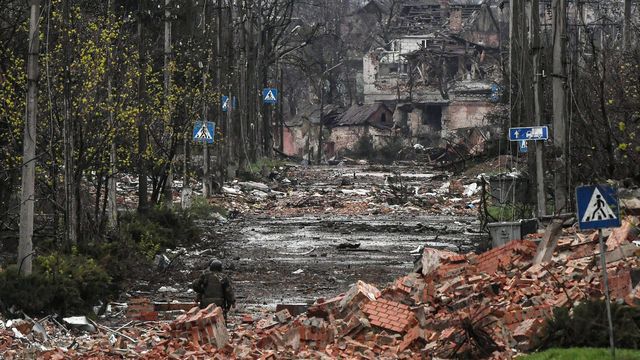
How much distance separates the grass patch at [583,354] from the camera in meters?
13.8

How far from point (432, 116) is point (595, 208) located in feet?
301

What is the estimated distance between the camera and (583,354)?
46.4 ft

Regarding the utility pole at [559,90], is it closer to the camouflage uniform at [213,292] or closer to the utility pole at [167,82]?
the camouflage uniform at [213,292]

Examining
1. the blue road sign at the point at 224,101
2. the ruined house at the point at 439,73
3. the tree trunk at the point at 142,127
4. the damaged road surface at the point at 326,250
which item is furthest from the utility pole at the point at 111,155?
the ruined house at the point at 439,73

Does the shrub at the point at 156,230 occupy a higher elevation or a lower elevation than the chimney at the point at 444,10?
lower

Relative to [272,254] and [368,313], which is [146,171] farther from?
[368,313]

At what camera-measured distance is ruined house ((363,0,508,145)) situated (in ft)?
332

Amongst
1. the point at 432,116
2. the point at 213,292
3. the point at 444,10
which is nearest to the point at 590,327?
the point at 213,292

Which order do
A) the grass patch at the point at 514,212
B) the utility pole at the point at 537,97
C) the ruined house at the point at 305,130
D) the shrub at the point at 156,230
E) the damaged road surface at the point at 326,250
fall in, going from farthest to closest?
the ruined house at the point at 305,130 < the grass patch at the point at 514,212 < the shrub at the point at 156,230 < the utility pole at the point at 537,97 < the damaged road surface at the point at 326,250

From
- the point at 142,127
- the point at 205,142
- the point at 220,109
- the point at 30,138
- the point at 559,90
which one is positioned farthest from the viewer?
the point at 220,109

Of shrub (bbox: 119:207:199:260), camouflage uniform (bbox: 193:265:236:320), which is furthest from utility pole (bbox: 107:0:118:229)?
camouflage uniform (bbox: 193:265:236:320)

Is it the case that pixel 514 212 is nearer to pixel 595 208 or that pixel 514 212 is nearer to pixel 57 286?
pixel 57 286

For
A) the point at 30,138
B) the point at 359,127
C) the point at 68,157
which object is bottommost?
the point at 359,127

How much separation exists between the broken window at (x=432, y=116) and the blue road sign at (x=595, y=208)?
9107 cm
